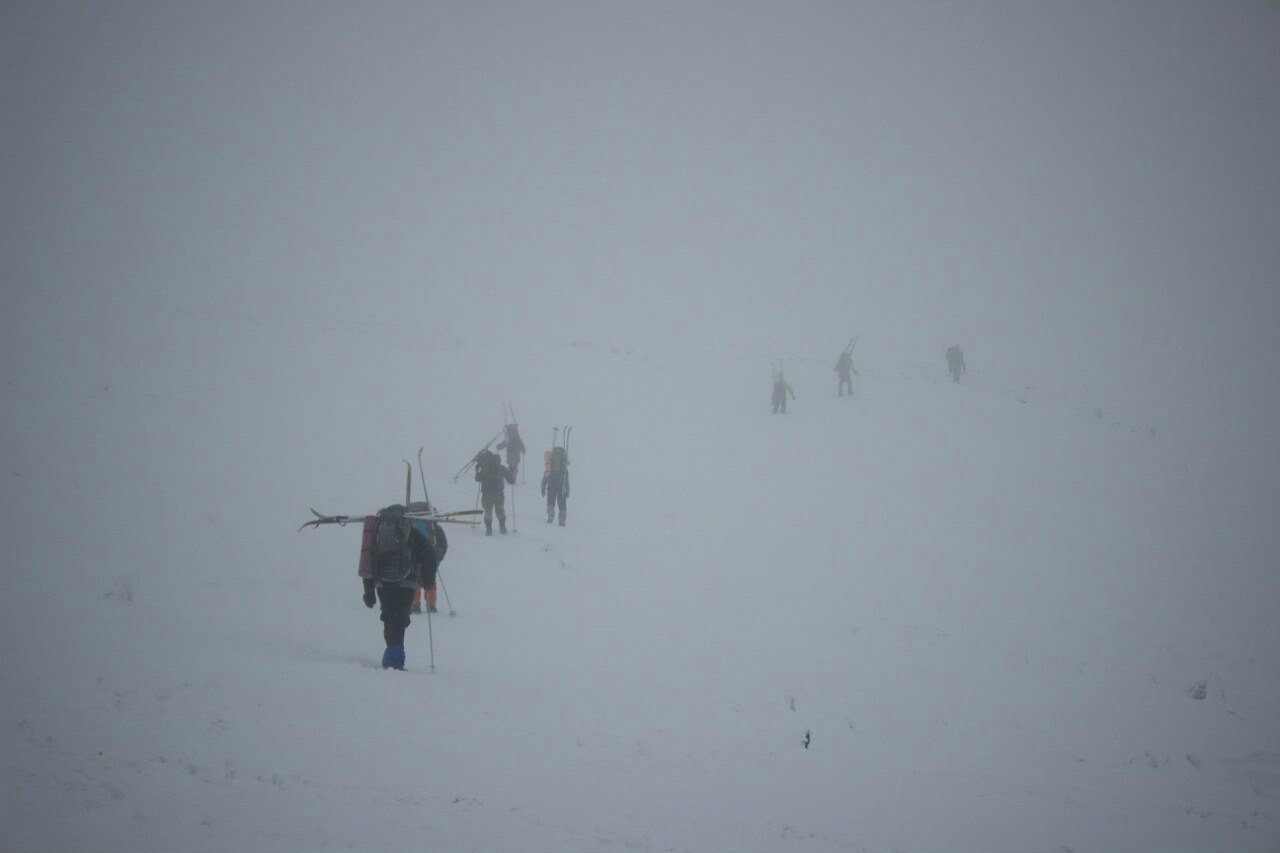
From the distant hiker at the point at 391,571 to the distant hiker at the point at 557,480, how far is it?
8.99m

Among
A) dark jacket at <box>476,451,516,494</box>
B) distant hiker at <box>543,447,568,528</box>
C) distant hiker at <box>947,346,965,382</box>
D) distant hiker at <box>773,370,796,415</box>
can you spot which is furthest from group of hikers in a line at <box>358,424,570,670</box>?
distant hiker at <box>947,346,965,382</box>

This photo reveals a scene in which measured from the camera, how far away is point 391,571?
684 centimetres

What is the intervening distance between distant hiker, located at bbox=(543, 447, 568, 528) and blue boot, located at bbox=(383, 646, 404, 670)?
30.1 ft

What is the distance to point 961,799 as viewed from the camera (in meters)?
6.30

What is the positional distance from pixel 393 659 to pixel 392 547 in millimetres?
1314

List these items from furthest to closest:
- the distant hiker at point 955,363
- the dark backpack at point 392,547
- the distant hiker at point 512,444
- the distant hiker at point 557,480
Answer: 1. the distant hiker at point 955,363
2. the distant hiker at point 512,444
3. the distant hiker at point 557,480
4. the dark backpack at point 392,547

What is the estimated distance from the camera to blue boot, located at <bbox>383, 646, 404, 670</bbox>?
6910 mm

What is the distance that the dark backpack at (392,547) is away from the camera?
6.87 metres

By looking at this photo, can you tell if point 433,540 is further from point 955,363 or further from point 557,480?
point 955,363

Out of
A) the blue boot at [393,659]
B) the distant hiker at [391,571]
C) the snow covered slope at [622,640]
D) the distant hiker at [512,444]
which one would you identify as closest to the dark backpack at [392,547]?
the distant hiker at [391,571]

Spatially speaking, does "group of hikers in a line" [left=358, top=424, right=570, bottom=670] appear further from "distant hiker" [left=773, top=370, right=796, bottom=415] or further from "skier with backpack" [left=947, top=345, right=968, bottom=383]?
"skier with backpack" [left=947, top=345, right=968, bottom=383]

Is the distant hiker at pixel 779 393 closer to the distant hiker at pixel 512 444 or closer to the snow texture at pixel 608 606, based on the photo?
the snow texture at pixel 608 606

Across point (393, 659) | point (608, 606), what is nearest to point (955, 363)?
point (608, 606)

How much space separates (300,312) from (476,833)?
39840 millimetres
